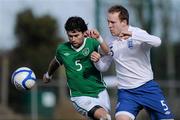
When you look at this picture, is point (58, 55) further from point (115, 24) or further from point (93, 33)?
point (115, 24)

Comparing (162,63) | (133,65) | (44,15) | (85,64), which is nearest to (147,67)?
(133,65)

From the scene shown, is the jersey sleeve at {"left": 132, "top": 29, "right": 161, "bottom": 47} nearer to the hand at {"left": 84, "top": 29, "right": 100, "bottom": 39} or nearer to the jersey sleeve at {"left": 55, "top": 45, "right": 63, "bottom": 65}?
the hand at {"left": 84, "top": 29, "right": 100, "bottom": 39}

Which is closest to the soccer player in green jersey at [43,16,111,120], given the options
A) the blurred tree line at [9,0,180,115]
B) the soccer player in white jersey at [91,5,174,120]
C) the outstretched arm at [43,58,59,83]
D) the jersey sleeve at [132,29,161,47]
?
the outstretched arm at [43,58,59,83]

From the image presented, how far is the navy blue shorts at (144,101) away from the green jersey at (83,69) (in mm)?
585

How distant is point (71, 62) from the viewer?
9.73 m

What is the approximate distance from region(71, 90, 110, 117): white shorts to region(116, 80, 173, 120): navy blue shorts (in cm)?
48

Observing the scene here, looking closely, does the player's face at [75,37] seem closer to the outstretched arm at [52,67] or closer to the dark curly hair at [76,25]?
the dark curly hair at [76,25]

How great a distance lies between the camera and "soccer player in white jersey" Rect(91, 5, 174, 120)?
9.10 metres

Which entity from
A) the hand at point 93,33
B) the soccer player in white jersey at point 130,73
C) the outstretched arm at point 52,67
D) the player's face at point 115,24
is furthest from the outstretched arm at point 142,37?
the outstretched arm at point 52,67

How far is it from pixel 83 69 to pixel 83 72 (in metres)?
0.05

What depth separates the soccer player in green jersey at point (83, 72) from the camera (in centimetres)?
953

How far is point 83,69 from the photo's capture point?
31.8ft

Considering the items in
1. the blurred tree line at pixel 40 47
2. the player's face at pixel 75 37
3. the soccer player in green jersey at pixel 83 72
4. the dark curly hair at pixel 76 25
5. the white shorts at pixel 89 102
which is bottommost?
the blurred tree line at pixel 40 47

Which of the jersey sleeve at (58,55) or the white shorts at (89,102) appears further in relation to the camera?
the jersey sleeve at (58,55)
